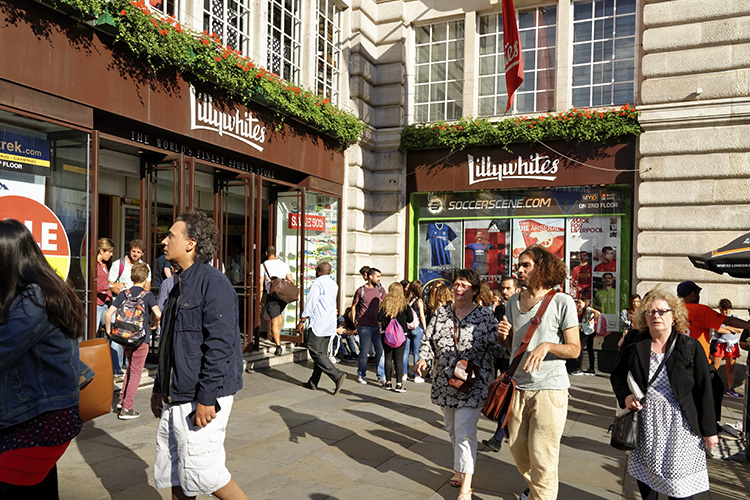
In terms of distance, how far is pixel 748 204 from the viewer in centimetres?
1118

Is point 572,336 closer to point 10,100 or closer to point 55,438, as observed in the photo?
point 55,438

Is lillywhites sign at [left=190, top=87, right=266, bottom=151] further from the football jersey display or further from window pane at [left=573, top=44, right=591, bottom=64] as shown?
window pane at [left=573, top=44, right=591, bottom=64]

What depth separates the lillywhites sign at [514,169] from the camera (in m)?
13.4

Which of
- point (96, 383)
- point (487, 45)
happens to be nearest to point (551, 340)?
point (96, 383)

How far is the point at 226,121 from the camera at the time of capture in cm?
999

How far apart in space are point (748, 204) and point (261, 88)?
9.43 m

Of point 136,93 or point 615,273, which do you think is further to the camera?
point 615,273

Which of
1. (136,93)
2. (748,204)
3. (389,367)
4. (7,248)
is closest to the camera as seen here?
(7,248)

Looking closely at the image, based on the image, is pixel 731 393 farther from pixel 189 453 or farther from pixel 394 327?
pixel 189 453

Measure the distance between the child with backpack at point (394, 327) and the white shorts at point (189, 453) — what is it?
5.90 meters

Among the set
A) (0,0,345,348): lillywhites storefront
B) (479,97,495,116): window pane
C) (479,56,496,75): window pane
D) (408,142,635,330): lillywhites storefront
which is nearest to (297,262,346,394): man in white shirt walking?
(0,0,345,348): lillywhites storefront

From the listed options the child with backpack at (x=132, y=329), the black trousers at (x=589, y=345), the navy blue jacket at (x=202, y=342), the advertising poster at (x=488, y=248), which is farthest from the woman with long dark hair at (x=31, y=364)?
the advertising poster at (x=488, y=248)

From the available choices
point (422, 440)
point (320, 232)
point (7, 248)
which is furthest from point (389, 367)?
point (7, 248)

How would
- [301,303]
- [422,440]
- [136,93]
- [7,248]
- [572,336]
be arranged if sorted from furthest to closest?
[301,303] < [136,93] < [422,440] < [572,336] < [7,248]
